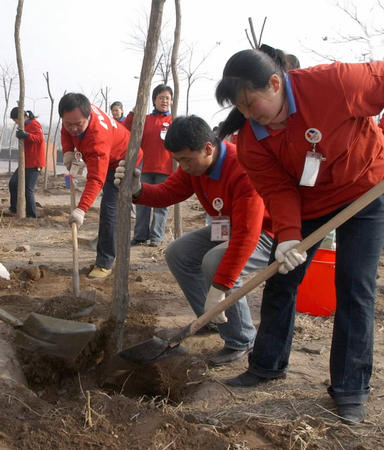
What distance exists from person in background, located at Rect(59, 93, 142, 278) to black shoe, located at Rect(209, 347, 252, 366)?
5.11ft

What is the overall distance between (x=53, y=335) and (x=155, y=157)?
13.0 ft

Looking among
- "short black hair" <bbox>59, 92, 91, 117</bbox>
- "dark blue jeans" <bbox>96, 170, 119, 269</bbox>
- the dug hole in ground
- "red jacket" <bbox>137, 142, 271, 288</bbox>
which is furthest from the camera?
"dark blue jeans" <bbox>96, 170, 119, 269</bbox>

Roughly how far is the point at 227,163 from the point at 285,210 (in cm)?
68

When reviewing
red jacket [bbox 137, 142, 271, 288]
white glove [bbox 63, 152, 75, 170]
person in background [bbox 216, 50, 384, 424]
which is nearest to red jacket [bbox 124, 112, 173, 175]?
white glove [bbox 63, 152, 75, 170]

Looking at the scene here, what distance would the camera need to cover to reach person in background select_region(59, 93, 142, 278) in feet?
13.1

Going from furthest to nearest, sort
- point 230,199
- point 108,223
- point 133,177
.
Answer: point 108,223, point 133,177, point 230,199

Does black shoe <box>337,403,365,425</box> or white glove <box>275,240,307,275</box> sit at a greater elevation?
white glove <box>275,240,307,275</box>

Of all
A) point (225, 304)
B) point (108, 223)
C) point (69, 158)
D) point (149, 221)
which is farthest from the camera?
point (149, 221)

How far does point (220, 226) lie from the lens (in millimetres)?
3033

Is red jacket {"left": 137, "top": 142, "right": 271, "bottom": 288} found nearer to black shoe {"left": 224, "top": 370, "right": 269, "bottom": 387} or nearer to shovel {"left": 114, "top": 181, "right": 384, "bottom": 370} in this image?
shovel {"left": 114, "top": 181, "right": 384, "bottom": 370}

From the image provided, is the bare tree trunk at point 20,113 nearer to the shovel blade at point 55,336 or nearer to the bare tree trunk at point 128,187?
the bare tree trunk at point 128,187

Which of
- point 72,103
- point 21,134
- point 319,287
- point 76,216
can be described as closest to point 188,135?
point 76,216

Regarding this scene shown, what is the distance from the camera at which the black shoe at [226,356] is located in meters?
3.10

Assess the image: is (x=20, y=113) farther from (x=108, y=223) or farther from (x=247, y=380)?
(x=247, y=380)
